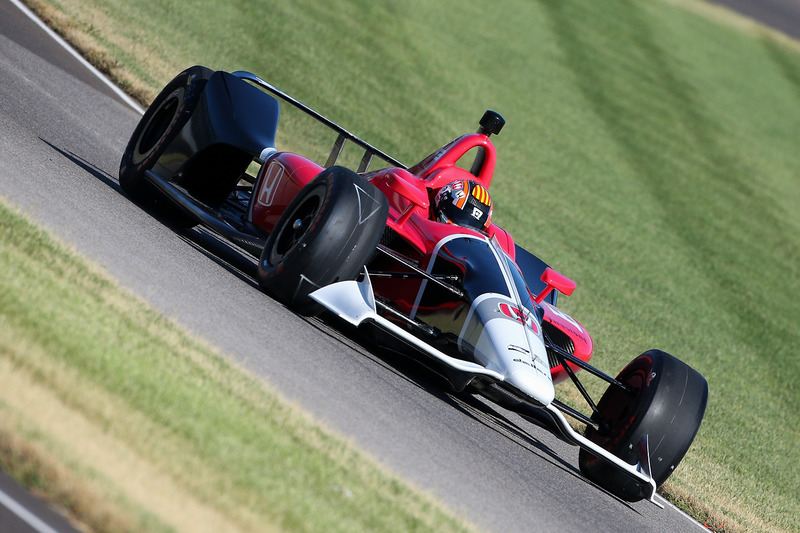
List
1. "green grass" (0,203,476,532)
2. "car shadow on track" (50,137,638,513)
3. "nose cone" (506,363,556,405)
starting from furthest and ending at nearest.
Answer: "car shadow on track" (50,137,638,513), "nose cone" (506,363,556,405), "green grass" (0,203,476,532)

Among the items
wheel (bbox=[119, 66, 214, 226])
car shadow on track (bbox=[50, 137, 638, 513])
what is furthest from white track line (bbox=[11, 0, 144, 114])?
car shadow on track (bbox=[50, 137, 638, 513])

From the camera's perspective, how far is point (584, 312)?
44.1ft

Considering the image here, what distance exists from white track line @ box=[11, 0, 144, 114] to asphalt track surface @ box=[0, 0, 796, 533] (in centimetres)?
382

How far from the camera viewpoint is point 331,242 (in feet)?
23.0

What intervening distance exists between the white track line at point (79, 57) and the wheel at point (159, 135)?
4.02 m

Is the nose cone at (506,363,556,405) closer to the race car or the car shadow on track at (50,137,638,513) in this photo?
the race car

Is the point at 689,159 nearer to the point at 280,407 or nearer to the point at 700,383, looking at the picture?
the point at 700,383

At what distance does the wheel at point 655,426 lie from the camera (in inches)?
278

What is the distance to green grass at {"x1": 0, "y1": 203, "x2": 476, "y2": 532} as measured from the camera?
12.9 feet

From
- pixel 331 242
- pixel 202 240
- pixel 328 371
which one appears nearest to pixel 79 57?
pixel 202 240

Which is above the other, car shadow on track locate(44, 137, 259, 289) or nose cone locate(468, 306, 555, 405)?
nose cone locate(468, 306, 555, 405)

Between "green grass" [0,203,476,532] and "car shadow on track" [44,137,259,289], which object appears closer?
"green grass" [0,203,476,532]

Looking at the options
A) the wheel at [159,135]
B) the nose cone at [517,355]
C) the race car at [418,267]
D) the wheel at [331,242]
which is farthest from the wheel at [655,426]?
the wheel at [159,135]

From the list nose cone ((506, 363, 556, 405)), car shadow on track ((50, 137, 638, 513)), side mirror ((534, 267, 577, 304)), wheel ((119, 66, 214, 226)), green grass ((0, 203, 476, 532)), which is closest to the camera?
green grass ((0, 203, 476, 532))
